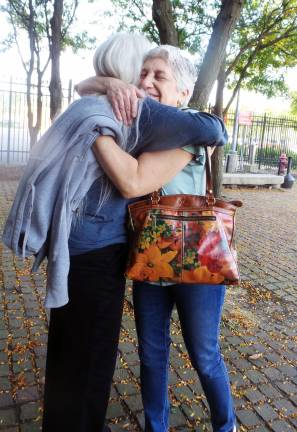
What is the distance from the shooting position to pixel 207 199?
69.7 inches

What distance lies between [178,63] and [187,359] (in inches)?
87.9

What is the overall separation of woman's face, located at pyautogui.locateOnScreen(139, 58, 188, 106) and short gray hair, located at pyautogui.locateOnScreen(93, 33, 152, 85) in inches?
4.9

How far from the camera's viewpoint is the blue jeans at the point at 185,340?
6.23 feet

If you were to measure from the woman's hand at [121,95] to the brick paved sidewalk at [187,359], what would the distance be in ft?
5.93

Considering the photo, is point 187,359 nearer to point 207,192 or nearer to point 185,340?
point 185,340

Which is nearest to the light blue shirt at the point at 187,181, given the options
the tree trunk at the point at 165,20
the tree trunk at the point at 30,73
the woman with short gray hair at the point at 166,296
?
the woman with short gray hair at the point at 166,296

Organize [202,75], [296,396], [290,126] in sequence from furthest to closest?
1. [290,126]
2. [202,75]
3. [296,396]

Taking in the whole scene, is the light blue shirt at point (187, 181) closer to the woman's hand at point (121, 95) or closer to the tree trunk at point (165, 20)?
the woman's hand at point (121, 95)

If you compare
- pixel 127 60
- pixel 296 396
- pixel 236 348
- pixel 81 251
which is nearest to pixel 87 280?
pixel 81 251

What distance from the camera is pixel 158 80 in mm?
1744

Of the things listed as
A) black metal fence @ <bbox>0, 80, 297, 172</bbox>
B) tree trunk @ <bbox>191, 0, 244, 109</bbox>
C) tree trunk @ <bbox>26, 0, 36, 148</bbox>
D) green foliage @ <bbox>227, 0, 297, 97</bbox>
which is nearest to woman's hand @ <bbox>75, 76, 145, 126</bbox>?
tree trunk @ <bbox>191, 0, 244, 109</bbox>

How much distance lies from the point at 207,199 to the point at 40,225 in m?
0.67

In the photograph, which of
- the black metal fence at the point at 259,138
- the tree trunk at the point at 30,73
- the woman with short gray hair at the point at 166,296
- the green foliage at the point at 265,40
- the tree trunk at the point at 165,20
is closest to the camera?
the woman with short gray hair at the point at 166,296

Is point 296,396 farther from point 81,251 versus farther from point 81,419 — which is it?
point 81,251
